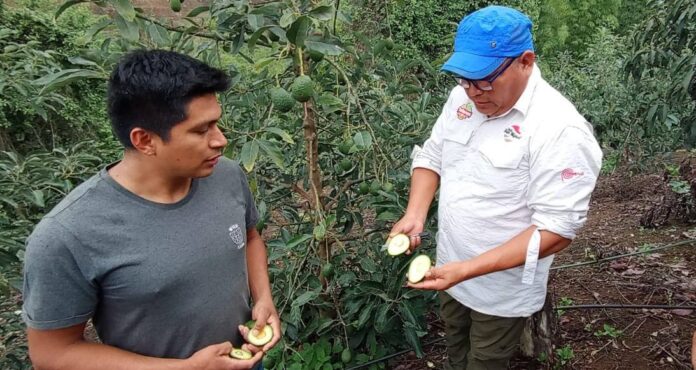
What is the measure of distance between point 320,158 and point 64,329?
1.31 meters

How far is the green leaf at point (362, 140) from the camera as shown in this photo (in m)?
1.50

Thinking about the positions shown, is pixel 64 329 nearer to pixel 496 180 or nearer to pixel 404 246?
pixel 404 246

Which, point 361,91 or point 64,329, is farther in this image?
point 361,91

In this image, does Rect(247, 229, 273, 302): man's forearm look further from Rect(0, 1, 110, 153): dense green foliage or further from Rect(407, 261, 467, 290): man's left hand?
Rect(0, 1, 110, 153): dense green foliage

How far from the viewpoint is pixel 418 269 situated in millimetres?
1403

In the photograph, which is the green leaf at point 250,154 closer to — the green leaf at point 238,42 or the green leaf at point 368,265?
the green leaf at point 238,42

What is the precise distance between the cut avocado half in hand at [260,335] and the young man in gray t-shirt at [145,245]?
5cm

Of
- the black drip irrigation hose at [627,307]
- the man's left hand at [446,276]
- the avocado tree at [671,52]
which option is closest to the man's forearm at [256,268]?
the man's left hand at [446,276]

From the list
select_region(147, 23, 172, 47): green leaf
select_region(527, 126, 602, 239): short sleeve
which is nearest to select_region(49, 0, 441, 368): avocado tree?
select_region(147, 23, 172, 47): green leaf

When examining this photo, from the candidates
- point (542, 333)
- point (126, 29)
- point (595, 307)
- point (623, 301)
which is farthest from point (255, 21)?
point (623, 301)

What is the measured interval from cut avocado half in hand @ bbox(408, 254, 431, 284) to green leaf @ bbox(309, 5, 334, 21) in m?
0.71

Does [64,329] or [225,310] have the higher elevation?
[64,329]

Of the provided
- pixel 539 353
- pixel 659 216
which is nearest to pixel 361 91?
pixel 539 353

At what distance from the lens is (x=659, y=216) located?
340 cm
